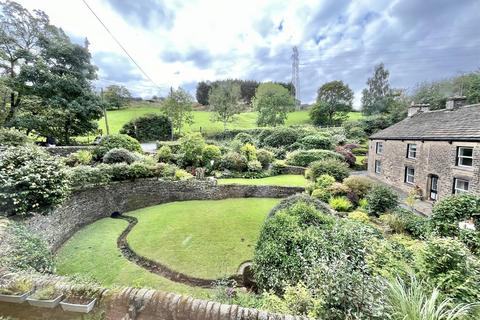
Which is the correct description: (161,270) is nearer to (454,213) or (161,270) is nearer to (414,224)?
(414,224)

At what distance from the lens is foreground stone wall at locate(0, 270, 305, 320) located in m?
2.83

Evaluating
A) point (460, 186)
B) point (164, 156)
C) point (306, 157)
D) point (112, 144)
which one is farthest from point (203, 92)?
point (460, 186)

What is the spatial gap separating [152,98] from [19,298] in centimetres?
5352

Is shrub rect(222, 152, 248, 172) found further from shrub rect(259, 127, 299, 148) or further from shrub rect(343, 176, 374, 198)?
shrub rect(259, 127, 299, 148)

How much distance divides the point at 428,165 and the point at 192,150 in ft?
55.7

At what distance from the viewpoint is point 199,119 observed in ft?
143

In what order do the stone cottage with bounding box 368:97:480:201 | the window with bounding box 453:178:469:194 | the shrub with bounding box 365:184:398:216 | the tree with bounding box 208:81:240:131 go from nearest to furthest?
the shrub with bounding box 365:184:398:216 → the stone cottage with bounding box 368:97:480:201 → the window with bounding box 453:178:469:194 → the tree with bounding box 208:81:240:131

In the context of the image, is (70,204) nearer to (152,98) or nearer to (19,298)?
(19,298)

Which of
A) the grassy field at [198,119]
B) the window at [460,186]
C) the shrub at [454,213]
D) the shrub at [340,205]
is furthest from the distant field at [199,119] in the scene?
the shrub at [454,213]

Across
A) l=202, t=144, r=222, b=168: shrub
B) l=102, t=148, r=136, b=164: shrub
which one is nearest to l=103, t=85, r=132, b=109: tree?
l=202, t=144, r=222, b=168: shrub

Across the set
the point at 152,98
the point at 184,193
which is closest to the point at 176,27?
the point at 184,193

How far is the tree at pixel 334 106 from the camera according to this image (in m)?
42.5

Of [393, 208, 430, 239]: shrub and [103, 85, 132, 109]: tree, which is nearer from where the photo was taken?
[393, 208, 430, 239]: shrub

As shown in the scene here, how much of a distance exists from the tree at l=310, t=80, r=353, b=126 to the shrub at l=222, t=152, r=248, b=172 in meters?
29.8
